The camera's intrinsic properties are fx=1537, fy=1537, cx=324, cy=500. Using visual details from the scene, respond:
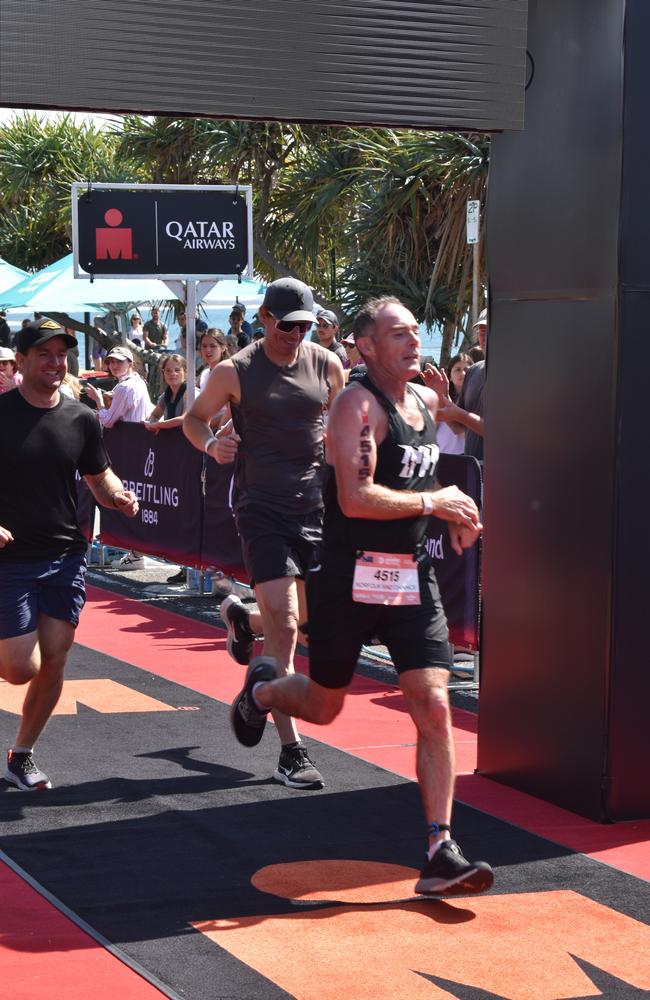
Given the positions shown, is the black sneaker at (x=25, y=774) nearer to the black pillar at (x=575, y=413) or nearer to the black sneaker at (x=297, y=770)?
the black sneaker at (x=297, y=770)

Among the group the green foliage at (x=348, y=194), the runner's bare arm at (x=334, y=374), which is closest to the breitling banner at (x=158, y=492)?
the green foliage at (x=348, y=194)

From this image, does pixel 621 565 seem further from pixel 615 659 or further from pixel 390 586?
pixel 390 586

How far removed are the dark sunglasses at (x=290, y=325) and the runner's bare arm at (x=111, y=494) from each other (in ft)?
3.28

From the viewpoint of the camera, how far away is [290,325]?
6883mm

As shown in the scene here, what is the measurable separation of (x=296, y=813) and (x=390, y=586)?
4.83ft

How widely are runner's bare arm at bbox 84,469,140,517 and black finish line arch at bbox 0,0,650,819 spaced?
1.62 meters

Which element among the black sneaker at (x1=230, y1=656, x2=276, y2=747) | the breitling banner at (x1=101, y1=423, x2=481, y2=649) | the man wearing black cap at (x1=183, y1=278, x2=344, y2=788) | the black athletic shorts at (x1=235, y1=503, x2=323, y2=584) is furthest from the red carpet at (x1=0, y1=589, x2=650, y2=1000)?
the breitling banner at (x1=101, y1=423, x2=481, y2=649)

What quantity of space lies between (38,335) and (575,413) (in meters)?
2.29

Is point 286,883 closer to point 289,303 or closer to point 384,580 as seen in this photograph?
point 384,580

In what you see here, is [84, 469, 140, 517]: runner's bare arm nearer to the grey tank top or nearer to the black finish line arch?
the grey tank top

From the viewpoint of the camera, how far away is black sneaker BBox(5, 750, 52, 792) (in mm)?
6801

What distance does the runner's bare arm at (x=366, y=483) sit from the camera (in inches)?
208

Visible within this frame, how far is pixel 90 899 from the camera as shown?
5348 mm

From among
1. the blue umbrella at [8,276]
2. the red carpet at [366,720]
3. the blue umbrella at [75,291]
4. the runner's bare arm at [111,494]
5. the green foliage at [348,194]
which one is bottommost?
the red carpet at [366,720]
